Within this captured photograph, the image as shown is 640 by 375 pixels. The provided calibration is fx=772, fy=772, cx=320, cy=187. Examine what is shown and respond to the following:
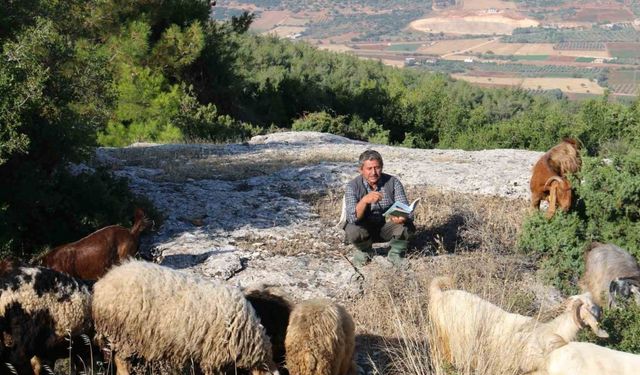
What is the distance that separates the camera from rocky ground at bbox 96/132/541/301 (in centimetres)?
830

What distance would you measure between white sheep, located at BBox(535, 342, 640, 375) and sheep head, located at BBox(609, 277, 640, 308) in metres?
2.19

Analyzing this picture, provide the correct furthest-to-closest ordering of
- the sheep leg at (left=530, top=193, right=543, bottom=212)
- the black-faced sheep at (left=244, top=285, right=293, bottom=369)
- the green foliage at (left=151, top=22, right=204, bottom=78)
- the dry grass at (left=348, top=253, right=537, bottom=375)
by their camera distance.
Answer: the green foliage at (left=151, top=22, right=204, bottom=78), the sheep leg at (left=530, top=193, right=543, bottom=212), the dry grass at (left=348, top=253, right=537, bottom=375), the black-faced sheep at (left=244, top=285, right=293, bottom=369)

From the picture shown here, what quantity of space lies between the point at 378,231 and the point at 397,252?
34 cm

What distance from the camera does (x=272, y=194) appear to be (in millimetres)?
11188

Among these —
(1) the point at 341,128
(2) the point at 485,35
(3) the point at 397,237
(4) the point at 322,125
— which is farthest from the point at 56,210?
(2) the point at 485,35

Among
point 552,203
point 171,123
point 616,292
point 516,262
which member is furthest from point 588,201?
point 171,123

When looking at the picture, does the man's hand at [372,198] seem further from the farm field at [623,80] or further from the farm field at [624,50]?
the farm field at [624,50]

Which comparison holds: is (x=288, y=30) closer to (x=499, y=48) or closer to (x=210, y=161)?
(x=499, y=48)

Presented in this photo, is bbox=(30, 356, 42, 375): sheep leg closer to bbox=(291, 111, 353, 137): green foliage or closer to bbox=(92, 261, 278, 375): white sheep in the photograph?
bbox=(92, 261, 278, 375): white sheep

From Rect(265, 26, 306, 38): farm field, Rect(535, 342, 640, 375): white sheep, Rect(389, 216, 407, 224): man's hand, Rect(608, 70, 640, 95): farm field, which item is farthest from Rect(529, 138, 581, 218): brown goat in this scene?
Rect(265, 26, 306, 38): farm field

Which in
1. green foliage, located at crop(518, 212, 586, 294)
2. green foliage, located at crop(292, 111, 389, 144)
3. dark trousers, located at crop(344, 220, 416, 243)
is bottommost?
green foliage, located at crop(292, 111, 389, 144)

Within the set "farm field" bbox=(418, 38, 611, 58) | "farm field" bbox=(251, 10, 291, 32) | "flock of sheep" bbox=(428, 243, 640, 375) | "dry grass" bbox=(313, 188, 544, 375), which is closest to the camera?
"flock of sheep" bbox=(428, 243, 640, 375)

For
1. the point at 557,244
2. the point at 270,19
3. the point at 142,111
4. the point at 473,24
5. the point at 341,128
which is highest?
the point at 557,244

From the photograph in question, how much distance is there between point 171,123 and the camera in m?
21.3
